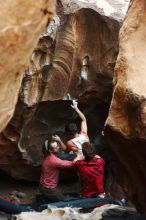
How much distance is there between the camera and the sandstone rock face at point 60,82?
8492mm

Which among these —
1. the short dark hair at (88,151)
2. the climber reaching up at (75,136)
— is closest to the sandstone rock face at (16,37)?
the short dark hair at (88,151)

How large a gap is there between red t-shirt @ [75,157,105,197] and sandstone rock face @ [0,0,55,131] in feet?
11.5

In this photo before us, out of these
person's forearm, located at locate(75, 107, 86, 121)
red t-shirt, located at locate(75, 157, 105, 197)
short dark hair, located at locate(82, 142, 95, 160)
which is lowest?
red t-shirt, located at locate(75, 157, 105, 197)

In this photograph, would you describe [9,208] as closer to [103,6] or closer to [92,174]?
[92,174]

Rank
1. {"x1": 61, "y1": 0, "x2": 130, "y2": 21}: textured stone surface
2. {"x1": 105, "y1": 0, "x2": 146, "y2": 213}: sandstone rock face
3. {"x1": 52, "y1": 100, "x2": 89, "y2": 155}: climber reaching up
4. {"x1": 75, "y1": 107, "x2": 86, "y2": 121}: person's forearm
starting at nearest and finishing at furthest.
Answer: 1. {"x1": 105, "y1": 0, "x2": 146, "y2": 213}: sandstone rock face
2. {"x1": 52, "y1": 100, "x2": 89, "y2": 155}: climber reaching up
3. {"x1": 61, "y1": 0, "x2": 130, "y2": 21}: textured stone surface
4. {"x1": 75, "y1": 107, "x2": 86, "y2": 121}: person's forearm

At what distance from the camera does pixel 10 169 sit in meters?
9.41

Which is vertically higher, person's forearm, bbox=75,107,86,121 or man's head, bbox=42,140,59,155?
person's forearm, bbox=75,107,86,121

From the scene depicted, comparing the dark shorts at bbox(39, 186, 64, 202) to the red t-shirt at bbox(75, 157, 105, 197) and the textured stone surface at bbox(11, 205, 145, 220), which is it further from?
the textured stone surface at bbox(11, 205, 145, 220)

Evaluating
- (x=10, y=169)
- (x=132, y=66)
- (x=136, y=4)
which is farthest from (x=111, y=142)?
(x=10, y=169)

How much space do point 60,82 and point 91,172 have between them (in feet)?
6.07

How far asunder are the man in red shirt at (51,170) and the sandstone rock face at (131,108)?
2501 mm

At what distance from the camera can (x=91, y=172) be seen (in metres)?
7.52

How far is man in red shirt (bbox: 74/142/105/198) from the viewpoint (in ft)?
24.4

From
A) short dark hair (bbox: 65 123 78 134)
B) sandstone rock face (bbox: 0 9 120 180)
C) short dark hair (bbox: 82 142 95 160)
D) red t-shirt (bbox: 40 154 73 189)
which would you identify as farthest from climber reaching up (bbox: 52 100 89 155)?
short dark hair (bbox: 82 142 95 160)
